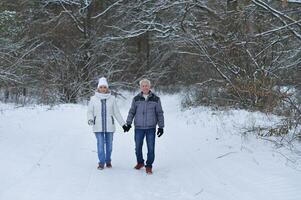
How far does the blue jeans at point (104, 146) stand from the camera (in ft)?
29.8

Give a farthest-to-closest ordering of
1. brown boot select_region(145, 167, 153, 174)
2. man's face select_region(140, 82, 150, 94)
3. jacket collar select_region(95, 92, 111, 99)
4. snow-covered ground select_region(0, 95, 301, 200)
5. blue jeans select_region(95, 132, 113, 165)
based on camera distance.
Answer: jacket collar select_region(95, 92, 111, 99)
blue jeans select_region(95, 132, 113, 165)
man's face select_region(140, 82, 150, 94)
brown boot select_region(145, 167, 153, 174)
snow-covered ground select_region(0, 95, 301, 200)

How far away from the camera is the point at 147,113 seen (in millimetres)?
8984

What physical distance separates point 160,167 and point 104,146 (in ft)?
3.87

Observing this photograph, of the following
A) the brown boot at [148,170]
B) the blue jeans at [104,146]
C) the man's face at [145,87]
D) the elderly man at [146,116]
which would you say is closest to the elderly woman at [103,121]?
the blue jeans at [104,146]

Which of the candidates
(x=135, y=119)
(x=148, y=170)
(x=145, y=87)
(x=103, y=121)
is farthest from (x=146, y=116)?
(x=148, y=170)

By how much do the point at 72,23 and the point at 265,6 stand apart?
64.7ft

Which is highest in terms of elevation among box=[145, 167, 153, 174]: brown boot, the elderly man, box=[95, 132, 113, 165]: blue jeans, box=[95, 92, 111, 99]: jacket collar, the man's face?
the man's face

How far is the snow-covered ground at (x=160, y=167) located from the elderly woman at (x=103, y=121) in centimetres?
34

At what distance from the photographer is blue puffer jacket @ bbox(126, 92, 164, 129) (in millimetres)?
8984

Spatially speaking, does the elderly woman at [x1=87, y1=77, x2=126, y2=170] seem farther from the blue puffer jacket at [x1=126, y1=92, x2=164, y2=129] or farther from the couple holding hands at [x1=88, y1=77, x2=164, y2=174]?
the blue puffer jacket at [x1=126, y1=92, x2=164, y2=129]

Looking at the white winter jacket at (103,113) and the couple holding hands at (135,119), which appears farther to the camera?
the white winter jacket at (103,113)

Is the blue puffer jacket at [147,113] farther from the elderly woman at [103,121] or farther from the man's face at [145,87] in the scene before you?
the elderly woman at [103,121]

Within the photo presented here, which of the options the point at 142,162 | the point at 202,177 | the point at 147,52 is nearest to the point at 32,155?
the point at 142,162

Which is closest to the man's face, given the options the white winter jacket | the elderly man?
the elderly man
